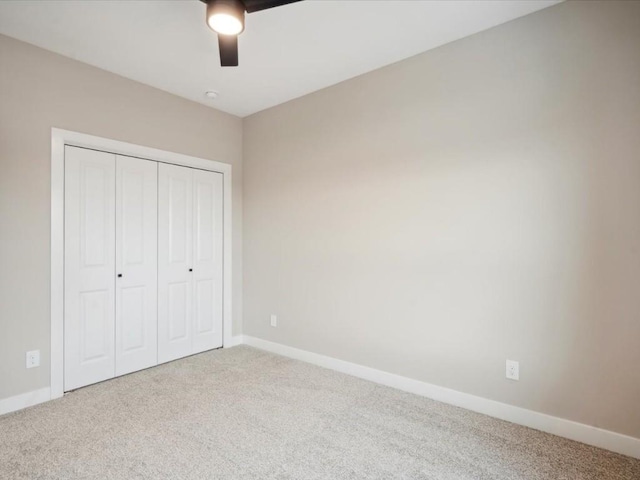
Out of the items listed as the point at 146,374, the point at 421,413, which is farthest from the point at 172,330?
the point at 421,413

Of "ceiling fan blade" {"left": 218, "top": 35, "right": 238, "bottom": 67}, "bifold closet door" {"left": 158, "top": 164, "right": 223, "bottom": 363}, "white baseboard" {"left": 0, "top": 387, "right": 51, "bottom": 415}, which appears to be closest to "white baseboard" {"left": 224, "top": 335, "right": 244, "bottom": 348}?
"bifold closet door" {"left": 158, "top": 164, "right": 223, "bottom": 363}

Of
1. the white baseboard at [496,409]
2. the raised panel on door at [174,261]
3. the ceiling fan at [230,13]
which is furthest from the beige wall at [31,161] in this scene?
the white baseboard at [496,409]

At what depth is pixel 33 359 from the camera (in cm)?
254

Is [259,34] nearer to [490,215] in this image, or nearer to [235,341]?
[490,215]

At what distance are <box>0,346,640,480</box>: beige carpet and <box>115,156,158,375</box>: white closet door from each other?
0.39m

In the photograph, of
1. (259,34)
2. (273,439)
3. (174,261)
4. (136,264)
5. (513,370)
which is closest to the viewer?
(273,439)

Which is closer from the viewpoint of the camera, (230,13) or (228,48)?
(230,13)

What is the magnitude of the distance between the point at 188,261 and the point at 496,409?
298cm

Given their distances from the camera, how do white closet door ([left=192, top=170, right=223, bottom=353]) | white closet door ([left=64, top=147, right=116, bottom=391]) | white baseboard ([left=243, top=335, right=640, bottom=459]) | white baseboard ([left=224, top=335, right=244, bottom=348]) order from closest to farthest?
1. white baseboard ([left=243, top=335, right=640, bottom=459])
2. white closet door ([left=64, top=147, right=116, bottom=391])
3. white closet door ([left=192, top=170, right=223, bottom=353])
4. white baseboard ([left=224, top=335, right=244, bottom=348])

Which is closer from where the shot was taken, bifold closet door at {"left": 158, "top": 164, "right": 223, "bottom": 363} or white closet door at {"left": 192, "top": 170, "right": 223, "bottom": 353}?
bifold closet door at {"left": 158, "top": 164, "right": 223, "bottom": 363}

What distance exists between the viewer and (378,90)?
2902 mm

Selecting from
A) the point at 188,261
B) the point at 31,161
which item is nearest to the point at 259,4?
the point at 31,161

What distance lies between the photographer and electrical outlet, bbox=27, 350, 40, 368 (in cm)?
252

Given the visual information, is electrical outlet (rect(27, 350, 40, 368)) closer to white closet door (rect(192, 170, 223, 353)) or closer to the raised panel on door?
the raised panel on door
